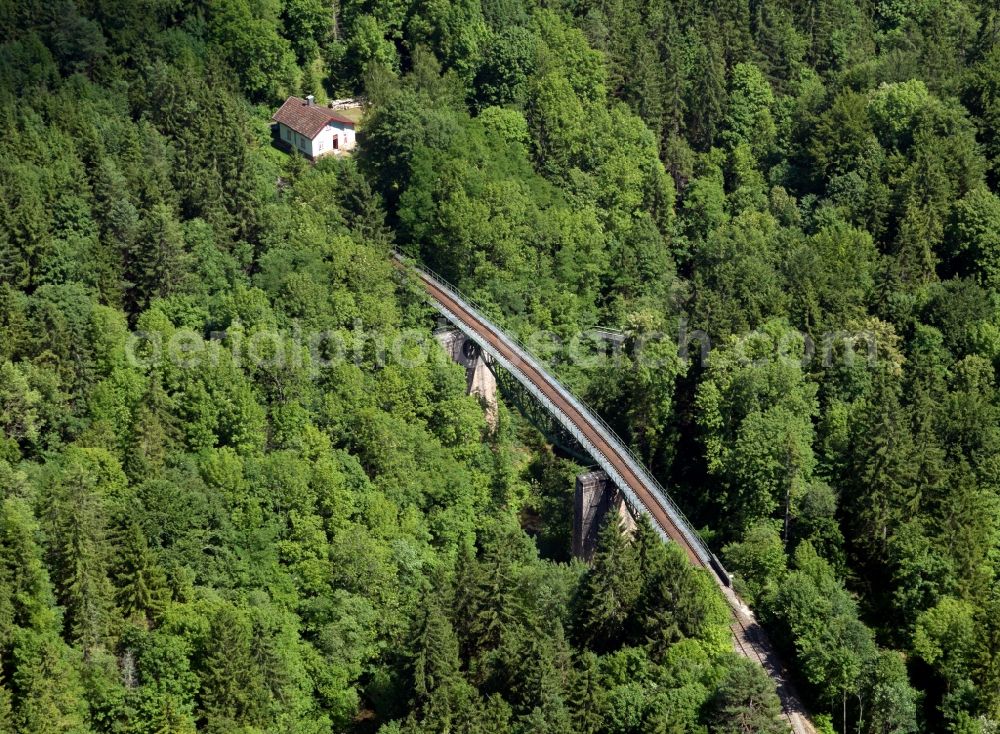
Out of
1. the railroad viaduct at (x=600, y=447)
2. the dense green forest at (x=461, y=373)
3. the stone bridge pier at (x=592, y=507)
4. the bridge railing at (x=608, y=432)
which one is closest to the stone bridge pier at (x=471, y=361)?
the railroad viaduct at (x=600, y=447)

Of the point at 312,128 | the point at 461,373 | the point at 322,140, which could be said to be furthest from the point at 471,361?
the point at 312,128

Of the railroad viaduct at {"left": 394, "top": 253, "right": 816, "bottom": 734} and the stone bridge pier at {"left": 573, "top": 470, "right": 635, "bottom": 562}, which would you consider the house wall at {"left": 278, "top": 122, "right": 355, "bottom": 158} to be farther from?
the stone bridge pier at {"left": 573, "top": 470, "right": 635, "bottom": 562}

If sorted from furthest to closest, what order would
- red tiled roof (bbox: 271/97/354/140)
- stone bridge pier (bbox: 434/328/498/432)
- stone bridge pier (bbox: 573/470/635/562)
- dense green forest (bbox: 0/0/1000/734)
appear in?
1. red tiled roof (bbox: 271/97/354/140)
2. stone bridge pier (bbox: 434/328/498/432)
3. stone bridge pier (bbox: 573/470/635/562)
4. dense green forest (bbox: 0/0/1000/734)

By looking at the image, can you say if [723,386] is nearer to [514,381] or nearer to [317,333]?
[514,381]

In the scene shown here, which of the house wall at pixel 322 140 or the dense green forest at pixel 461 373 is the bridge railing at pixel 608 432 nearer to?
the dense green forest at pixel 461 373

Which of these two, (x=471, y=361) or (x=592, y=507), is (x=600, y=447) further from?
(x=471, y=361)

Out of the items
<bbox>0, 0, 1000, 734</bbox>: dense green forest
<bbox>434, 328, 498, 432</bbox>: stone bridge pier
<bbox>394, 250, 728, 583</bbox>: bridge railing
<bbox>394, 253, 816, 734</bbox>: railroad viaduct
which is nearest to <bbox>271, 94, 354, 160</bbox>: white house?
<bbox>0, 0, 1000, 734</bbox>: dense green forest

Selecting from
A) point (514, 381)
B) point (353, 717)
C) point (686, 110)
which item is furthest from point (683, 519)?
point (686, 110)
